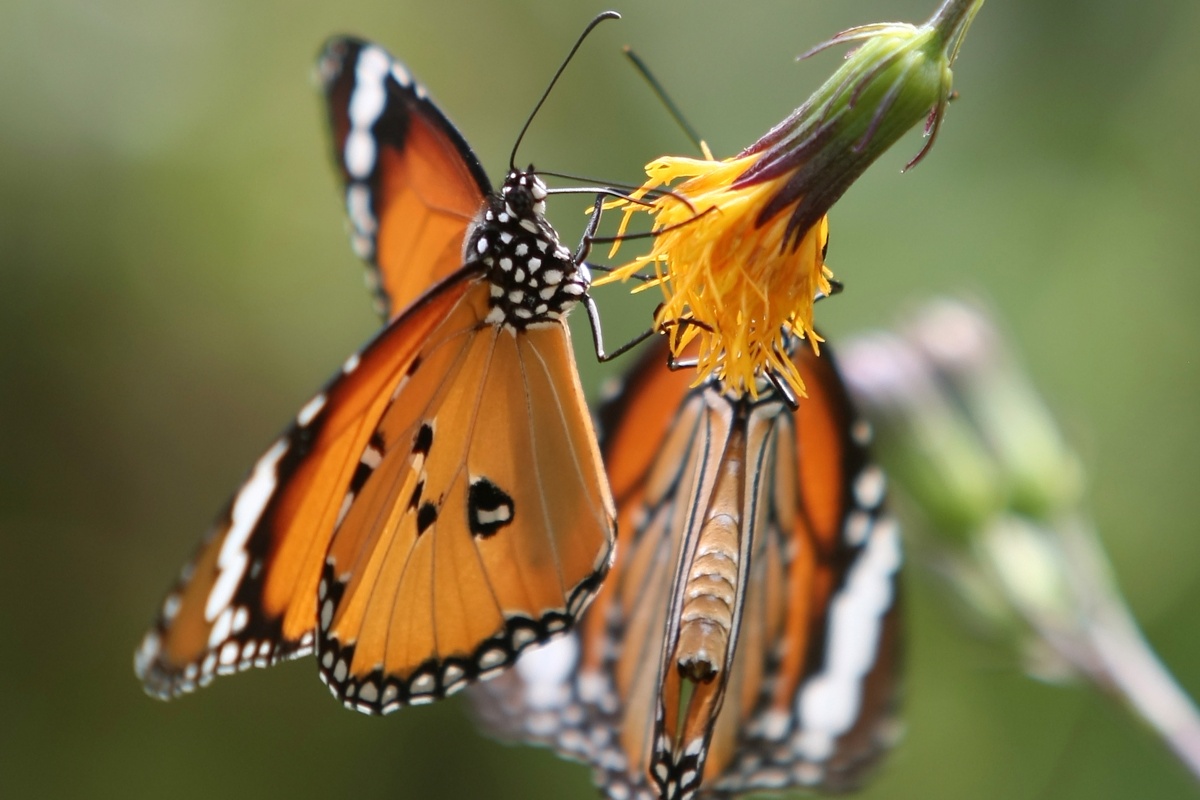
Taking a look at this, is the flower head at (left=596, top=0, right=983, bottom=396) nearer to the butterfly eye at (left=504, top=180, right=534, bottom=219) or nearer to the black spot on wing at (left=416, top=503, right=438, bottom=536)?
the butterfly eye at (left=504, top=180, right=534, bottom=219)

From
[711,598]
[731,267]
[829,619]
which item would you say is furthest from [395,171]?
[829,619]

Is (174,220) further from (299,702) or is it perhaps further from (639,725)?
(639,725)

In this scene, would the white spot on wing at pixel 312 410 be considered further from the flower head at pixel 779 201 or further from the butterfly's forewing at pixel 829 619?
the butterfly's forewing at pixel 829 619

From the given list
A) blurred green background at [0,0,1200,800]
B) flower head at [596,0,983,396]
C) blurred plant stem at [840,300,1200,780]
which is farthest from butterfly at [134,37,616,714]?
blurred green background at [0,0,1200,800]

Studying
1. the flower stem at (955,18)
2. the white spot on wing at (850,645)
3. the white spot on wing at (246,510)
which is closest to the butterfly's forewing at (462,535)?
the white spot on wing at (246,510)

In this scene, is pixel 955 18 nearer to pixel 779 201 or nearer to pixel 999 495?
pixel 779 201

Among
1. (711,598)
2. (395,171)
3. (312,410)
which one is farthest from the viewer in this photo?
(395,171)

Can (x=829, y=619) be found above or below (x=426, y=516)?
below

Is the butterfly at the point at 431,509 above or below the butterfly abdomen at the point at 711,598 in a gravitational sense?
above
